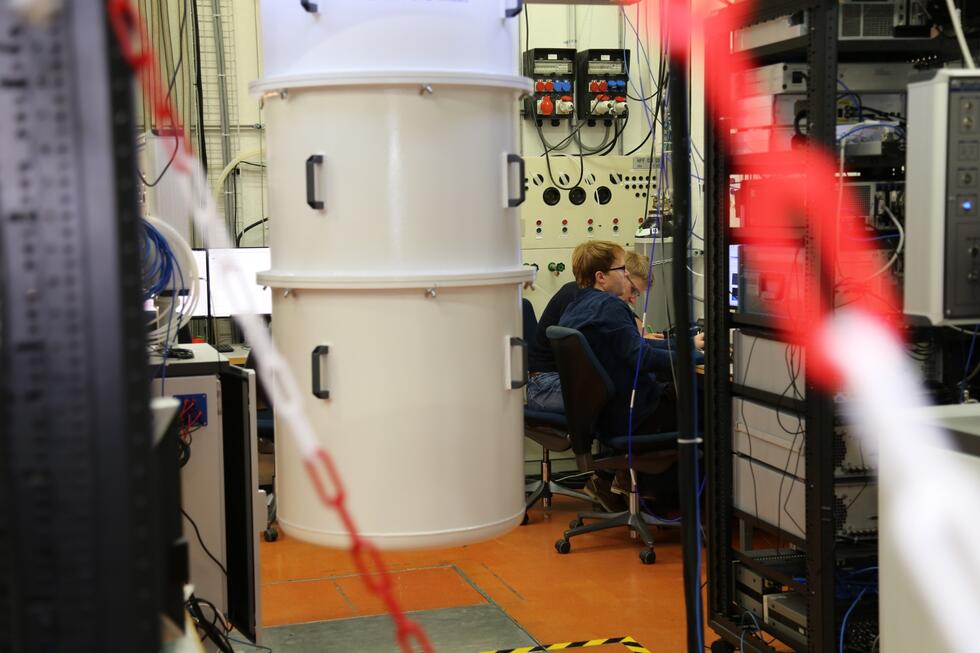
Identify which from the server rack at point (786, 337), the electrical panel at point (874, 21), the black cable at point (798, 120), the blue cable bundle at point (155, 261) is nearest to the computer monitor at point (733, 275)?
the server rack at point (786, 337)

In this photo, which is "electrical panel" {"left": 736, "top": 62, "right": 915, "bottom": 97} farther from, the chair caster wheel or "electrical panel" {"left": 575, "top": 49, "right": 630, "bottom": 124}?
"electrical panel" {"left": 575, "top": 49, "right": 630, "bottom": 124}

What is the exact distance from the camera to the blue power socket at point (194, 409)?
2.96 m

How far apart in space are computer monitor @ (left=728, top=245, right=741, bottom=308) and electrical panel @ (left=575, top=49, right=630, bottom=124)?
3.12 metres

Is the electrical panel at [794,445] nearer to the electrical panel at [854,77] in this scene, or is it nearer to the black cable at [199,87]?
the electrical panel at [854,77]

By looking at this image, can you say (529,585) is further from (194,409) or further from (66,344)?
(66,344)

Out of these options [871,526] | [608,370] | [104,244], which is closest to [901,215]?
[871,526]

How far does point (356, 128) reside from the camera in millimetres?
1537

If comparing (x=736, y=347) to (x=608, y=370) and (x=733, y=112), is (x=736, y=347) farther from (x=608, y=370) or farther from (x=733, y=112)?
(x=608, y=370)

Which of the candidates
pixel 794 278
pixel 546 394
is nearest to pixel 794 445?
pixel 794 278

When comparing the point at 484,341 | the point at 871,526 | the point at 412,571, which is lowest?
the point at 412,571

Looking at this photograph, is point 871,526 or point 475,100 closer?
point 475,100

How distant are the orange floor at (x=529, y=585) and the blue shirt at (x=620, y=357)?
0.54m

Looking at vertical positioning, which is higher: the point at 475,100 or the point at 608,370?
the point at 475,100

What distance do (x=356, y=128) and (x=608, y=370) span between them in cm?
324
